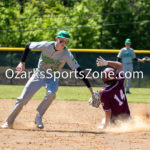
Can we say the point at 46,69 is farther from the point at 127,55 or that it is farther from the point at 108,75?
the point at 127,55

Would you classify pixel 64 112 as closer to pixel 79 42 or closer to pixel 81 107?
pixel 81 107

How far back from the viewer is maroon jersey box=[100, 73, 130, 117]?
714 cm

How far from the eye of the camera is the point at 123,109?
23.8ft

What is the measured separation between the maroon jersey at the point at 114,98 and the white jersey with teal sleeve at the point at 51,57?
2.21ft

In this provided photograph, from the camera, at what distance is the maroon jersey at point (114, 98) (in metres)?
7.14

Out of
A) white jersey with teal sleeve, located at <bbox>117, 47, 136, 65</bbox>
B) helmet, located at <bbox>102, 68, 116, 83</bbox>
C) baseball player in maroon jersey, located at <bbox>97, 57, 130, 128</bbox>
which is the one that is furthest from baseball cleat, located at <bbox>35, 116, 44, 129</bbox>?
white jersey with teal sleeve, located at <bbox>117, 47, 136, 65</bbox>

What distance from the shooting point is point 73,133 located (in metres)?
6.91

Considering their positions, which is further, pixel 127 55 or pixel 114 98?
pixel 127 55

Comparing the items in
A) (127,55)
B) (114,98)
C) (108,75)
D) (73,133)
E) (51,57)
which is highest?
(51,57)

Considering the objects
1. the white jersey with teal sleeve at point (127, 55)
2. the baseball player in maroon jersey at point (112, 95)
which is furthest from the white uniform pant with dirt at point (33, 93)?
the white jersey with teal sleeve at point (127, 55)

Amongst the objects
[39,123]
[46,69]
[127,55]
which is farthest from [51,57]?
[127,55]

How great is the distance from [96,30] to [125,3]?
4244mm

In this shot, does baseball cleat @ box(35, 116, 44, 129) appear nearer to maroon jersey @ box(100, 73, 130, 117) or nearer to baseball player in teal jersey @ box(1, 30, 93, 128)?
baseball player in teal jersey @ box(1, 30, 93, 128)

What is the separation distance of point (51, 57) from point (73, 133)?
4.35ft
